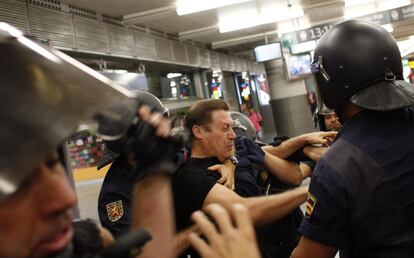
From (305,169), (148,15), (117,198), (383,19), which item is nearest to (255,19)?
(148,15)

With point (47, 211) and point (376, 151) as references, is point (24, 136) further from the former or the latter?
point (376, 151)

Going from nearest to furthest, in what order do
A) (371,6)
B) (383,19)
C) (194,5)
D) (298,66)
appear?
(194,5) → (383,19) → (371,6) → (298,66)

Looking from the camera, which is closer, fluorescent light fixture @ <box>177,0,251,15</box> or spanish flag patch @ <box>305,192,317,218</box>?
spanish flag patch @ <box>305,192,317,218</box>

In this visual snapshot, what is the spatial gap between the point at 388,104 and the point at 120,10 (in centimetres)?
590

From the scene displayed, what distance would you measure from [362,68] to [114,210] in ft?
4.42

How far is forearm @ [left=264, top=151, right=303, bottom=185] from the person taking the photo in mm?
2695

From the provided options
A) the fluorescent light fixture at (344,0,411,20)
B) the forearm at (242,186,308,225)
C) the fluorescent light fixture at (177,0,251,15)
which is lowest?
the forearm at (242,186,308,225)

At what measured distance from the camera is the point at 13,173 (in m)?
0.66

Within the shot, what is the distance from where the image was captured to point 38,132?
2.26ft

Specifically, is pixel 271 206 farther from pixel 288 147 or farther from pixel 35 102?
pixel 35 102

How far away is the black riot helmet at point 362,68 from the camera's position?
1.48m

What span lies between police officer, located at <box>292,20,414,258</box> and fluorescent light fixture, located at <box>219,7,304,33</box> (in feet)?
22.7

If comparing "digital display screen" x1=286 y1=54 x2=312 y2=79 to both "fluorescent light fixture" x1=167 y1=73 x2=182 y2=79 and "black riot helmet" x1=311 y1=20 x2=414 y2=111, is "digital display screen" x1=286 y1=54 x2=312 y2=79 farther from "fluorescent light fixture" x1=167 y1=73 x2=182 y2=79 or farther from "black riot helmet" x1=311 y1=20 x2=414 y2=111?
"black riot helmet" x1=311 y1=20 x2=414 y2=111

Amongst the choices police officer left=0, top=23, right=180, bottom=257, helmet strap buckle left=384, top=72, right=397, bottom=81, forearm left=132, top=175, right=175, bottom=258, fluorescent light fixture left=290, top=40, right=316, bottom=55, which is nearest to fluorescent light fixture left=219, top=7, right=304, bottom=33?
fluorescent light fixture left=290, top=40, right=316, bottom=55
